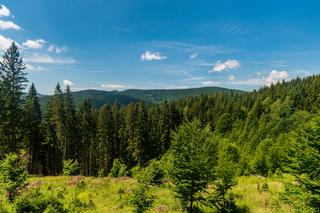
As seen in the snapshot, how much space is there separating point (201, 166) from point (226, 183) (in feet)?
5.90

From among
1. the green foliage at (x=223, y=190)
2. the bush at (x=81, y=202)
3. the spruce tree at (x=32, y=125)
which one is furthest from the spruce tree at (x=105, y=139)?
the green foliage at (x=223, y=190)

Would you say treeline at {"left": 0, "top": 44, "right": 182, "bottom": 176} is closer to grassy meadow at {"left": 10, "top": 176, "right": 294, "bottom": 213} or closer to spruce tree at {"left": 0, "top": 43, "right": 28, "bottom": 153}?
spruce tree at {"left": 0, "top": 43, "right": 28, "bottom": 153}

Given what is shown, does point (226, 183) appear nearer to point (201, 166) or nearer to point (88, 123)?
point (201, 166)

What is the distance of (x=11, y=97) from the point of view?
33.0 meters

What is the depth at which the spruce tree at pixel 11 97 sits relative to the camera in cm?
3266

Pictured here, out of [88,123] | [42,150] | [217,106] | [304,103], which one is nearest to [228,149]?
[88,123]

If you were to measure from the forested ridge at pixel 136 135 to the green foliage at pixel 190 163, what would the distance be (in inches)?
3.1

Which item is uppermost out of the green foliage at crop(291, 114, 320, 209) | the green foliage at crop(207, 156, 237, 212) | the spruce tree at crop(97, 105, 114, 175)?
the green foliage at crop(291, 114, 320, 209)

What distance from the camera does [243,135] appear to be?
8219cm

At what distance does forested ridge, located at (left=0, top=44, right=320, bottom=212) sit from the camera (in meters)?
13.7

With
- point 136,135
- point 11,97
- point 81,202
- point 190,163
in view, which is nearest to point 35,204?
point 81,202

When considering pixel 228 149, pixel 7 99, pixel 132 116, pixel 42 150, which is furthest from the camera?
pixel 132 116

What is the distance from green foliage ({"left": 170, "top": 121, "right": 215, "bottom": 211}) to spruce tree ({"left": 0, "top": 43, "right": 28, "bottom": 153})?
88.6 feet

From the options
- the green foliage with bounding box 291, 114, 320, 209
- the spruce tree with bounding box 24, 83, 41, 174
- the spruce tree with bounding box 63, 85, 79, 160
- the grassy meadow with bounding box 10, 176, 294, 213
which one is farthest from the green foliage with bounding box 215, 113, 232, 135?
the green foliage with bounding box 291, 114, 320, 209
